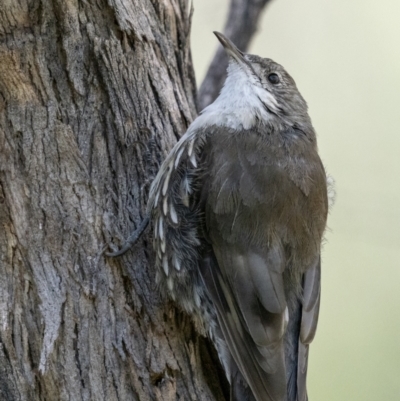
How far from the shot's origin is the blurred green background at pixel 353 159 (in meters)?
5.05

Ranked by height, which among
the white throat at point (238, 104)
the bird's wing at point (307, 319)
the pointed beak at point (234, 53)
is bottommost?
the bird's wing at point (307, 319)

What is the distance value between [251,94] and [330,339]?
262cm

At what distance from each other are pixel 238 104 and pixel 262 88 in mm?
265

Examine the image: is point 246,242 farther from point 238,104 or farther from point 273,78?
point 273,78

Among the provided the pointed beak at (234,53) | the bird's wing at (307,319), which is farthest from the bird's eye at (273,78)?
the bird's wing at (307,319)

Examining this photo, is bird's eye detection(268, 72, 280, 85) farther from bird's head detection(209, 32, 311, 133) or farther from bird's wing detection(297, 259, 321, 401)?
bird's wing detection(297, 259, 321, 401)

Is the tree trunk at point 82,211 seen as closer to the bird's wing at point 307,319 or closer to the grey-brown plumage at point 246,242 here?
the grey-brown plumage at point 246,242

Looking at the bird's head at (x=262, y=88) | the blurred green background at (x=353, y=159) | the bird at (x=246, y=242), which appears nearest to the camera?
the bird at (x=246, y=242)

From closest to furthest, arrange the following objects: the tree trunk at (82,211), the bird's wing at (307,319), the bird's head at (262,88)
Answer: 1. the tree trunk at (82,211)
2. the bird's wing at (307,319)
3. the bird's head at (262,88)

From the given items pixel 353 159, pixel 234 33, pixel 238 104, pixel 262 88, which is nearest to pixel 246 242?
pixel 238 104

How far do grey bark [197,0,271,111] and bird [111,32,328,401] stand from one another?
43.3 inches

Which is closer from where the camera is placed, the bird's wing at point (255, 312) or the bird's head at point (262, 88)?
the bird's wing at point (255, 312)

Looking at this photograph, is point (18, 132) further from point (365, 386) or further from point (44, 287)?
point (365, 386)

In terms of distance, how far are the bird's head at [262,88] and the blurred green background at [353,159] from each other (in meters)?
1.32
